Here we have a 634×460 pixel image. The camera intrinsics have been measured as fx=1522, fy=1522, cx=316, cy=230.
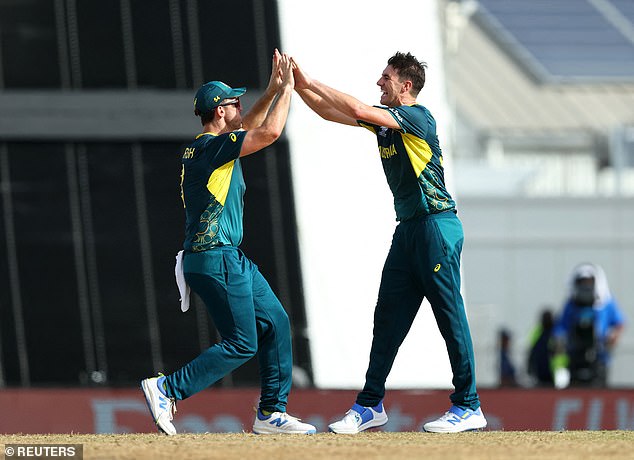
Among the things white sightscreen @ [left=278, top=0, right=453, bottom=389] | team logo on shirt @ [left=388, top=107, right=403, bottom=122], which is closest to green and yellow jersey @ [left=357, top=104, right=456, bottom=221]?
team logo on shirt @ [left=388, top=107, right=403, bottom=122]

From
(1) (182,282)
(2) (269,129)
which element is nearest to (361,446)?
(1) (182,282)

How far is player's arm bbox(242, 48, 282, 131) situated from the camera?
800cm

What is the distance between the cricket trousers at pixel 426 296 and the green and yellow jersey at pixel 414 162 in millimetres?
82

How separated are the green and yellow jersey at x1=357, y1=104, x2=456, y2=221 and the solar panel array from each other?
2277 cm

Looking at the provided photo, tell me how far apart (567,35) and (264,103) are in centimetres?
2339

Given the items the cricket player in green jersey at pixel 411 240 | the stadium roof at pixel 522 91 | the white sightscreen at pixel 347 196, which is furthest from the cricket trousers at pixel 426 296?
the stadium roof at pixel 522 91

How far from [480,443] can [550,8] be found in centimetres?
2407

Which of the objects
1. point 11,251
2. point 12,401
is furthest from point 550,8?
point 12,401

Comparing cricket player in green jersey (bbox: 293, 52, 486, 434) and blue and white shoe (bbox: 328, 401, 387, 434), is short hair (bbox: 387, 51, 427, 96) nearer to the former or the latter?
cricket player in green jersey (bbox: 293, 52, 486, 434)

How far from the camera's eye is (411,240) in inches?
317

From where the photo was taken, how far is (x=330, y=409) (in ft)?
37.0

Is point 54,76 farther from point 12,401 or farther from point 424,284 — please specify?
point 424,284

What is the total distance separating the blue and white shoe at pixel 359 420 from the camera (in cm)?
815

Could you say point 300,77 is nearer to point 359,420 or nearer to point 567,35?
point 359,420
